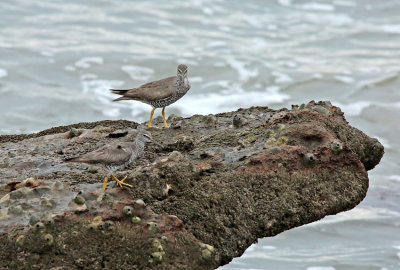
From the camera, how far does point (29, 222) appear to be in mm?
4754

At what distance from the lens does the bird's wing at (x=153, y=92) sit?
27.2ft

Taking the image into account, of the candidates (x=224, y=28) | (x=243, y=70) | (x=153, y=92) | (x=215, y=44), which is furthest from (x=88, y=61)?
(x=153, y=92)

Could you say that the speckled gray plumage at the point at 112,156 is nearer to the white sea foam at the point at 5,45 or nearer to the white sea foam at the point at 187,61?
the white sea foam at the point at 187,61

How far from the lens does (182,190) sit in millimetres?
5453

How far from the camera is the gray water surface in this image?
14500 millimetres

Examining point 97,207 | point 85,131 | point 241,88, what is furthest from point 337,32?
point 97,207

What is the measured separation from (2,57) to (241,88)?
6.15 metres

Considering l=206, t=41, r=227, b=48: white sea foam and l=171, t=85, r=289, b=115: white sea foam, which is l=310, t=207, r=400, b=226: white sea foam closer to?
l=171, t=85, r=289, b=115: white sea foam

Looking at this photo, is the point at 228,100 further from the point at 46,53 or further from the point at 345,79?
the point at 46,53

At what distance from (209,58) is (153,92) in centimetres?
958

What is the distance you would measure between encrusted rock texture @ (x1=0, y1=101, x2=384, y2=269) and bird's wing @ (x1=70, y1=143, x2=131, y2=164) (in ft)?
0.49

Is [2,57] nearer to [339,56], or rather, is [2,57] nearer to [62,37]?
[62,37]

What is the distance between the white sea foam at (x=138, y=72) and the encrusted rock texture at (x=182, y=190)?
942 centimetres

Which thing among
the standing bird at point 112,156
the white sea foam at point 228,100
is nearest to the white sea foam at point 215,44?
the white sea foam at point 228,100
